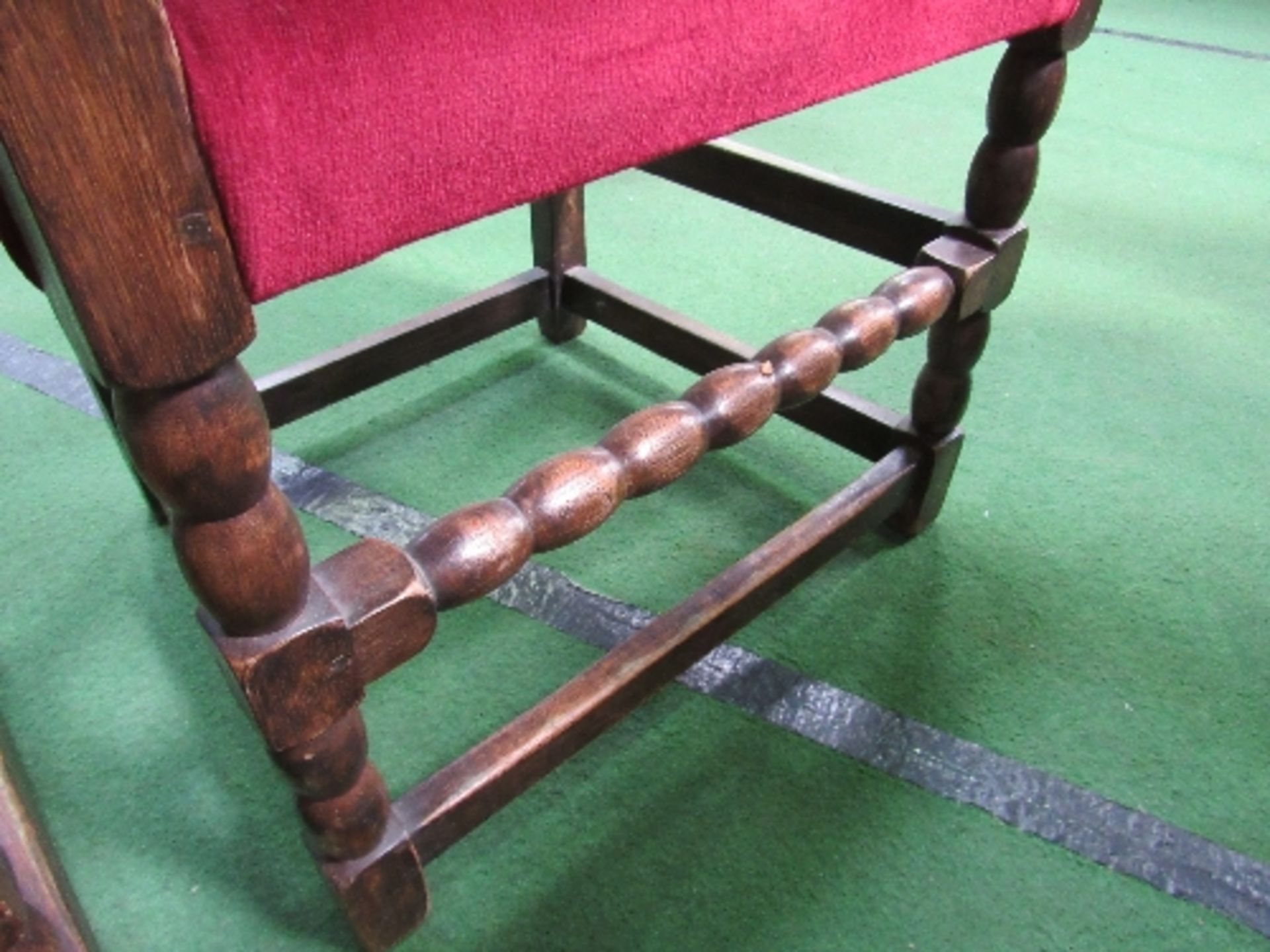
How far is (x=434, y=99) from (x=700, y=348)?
0.72 meters

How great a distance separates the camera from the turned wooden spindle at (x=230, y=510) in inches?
15.1

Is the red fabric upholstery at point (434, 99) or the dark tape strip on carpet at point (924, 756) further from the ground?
the red fabric upholstery at point (434, 99)

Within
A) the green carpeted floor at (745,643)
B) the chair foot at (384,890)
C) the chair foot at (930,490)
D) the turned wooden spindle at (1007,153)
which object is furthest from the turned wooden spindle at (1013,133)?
the chair foot at (384,890)

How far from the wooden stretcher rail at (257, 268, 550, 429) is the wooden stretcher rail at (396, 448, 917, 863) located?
19.6 inches

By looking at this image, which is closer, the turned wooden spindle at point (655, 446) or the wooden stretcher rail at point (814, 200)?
the turned wooden spindle at point (655, 446)

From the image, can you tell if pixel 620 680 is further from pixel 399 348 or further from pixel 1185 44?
pixel 1185 44

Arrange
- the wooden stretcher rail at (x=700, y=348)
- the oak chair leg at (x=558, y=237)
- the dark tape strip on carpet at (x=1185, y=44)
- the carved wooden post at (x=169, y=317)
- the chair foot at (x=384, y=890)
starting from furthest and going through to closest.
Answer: the dark tape strip on carpet at (x=1185, y=44)
the oak chair leg at (x=558, y=237)
the wooden stretcher rail at (x=700, y=348)
the chair foot at (x=384, y=890)
the carved wooden post at (x=169, y=317)

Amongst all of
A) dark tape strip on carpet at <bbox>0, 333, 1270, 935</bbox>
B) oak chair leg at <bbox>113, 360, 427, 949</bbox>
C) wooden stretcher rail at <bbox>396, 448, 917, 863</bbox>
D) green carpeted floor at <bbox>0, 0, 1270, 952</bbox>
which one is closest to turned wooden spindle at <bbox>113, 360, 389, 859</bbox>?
oak chair leg at <bbox>113, 360, 427, 949</bbox>

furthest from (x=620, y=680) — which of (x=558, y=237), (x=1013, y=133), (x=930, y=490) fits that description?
(x=558, y=237)

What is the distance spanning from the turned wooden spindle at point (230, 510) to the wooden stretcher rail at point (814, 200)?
601 mm

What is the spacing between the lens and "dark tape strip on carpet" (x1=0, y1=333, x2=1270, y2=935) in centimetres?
73

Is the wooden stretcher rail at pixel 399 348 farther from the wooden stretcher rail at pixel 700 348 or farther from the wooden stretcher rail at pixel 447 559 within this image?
the wooden stretcher rail at pixel 447 559

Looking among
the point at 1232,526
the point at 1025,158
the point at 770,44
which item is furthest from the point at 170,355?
the point at 1232,526

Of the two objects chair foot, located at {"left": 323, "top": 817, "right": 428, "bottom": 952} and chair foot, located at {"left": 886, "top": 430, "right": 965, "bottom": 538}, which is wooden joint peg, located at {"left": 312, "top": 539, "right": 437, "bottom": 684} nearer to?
chair foot, located at {"left": 323, "top": 817, "right": 428, "bottom": 952}
